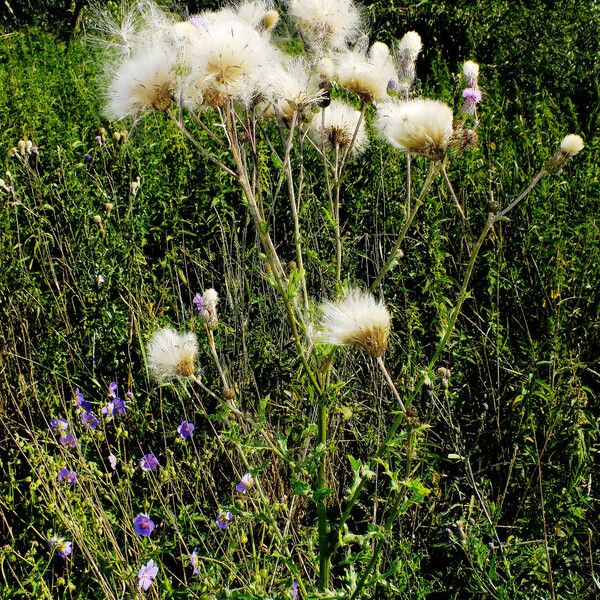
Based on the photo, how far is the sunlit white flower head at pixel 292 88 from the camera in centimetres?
143

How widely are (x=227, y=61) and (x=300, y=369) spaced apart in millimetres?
1405

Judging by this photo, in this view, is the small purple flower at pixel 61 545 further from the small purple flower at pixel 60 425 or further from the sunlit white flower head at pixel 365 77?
the sunlit white flower head at pixel 365 77

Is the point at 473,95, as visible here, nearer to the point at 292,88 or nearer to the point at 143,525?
the point at 292,88

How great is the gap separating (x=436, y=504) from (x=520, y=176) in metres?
1.54

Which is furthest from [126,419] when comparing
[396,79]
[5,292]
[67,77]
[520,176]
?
[67,77]

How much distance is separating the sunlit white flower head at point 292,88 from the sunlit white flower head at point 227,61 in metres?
0.03

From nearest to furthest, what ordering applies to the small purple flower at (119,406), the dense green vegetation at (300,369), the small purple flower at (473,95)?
the small purple flower at (473,95), the dense green vegetation at (300,369), the small purple flower at (119,406)

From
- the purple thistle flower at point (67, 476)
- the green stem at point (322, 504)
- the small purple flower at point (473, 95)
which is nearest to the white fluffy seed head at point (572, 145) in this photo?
the small purple flower at point (473, 95)

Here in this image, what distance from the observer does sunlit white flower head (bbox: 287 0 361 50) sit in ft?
5.32

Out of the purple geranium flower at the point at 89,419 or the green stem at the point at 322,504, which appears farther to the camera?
the purple geranium flower at the point at 89,419

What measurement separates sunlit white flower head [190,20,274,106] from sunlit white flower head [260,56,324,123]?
28 mm

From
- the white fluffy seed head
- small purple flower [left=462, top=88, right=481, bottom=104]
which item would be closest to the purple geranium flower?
small purple flower [left=462, top=88, right=481, bottom=104]

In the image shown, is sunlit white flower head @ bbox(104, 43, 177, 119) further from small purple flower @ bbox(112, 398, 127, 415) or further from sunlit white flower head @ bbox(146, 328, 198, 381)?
small purple flower @ bbox(112, 398, 127, 415)

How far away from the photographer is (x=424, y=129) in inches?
52.3
